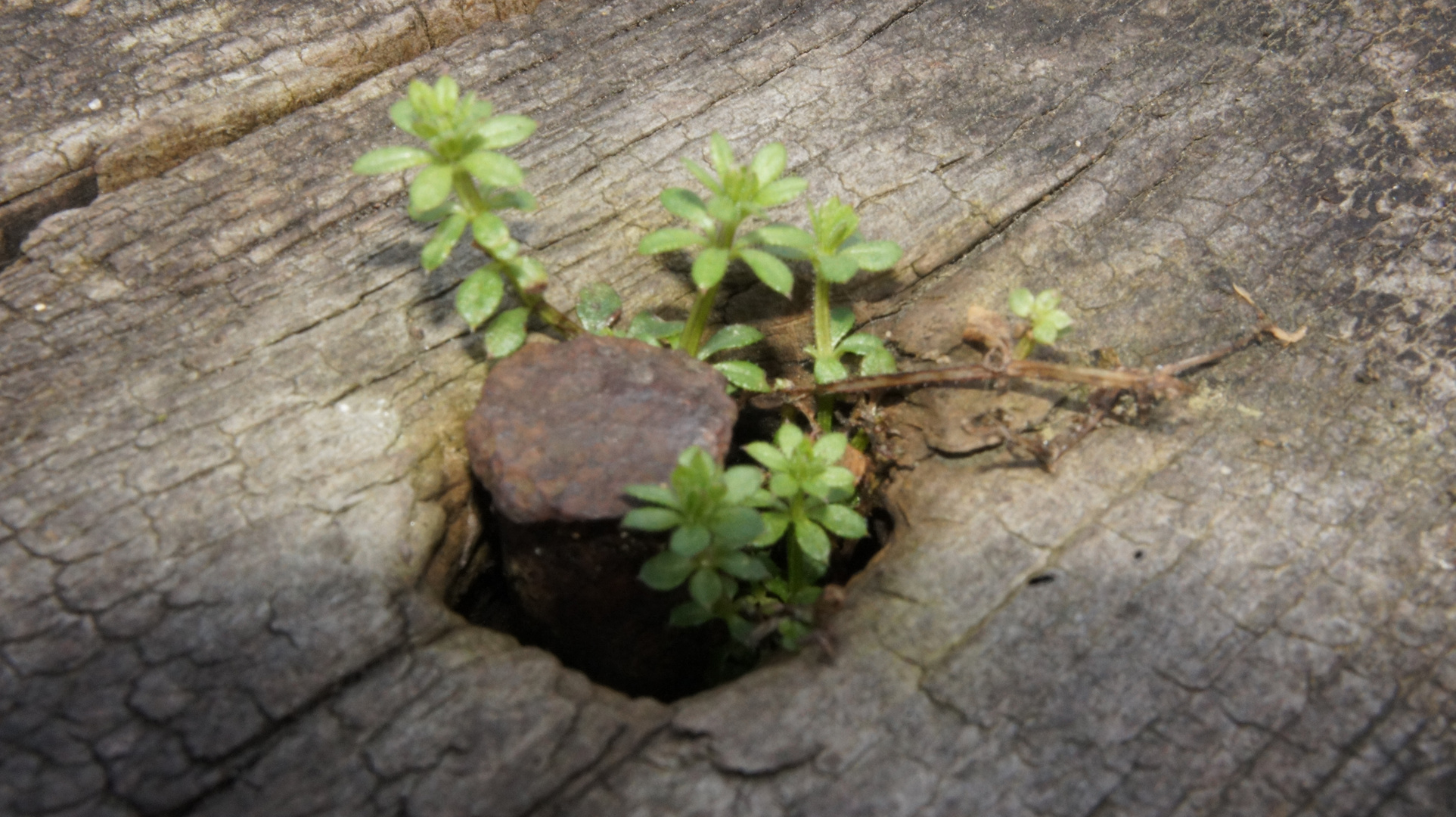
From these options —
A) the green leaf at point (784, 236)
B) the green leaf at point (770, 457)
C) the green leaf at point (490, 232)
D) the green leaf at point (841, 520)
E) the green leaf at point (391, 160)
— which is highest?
the green leaf at point (391, 160)

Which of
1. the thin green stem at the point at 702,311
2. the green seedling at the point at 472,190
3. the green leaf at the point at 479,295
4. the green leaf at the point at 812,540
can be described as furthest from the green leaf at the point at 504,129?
the green leaf at the point at 812,540

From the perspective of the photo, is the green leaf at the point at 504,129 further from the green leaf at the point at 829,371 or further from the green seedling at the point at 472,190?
the green leaf at the point at 829,371

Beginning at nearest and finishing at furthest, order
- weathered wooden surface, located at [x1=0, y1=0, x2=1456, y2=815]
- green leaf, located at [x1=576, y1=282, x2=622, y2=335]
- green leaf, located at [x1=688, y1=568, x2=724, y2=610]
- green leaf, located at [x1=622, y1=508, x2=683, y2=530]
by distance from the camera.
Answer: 1. weathered wooden surface, located at [x1=0, y1=0, x2=1456, y2=815]
2. green leaf, located at [x1=622, y1=508, x2=683, y2=530]
3. green leaf, located at [x1=688, y1=568, x2=724, y2=610]
4. green leaf, located at [x1=576, y1=282, x2=622, y2=335]

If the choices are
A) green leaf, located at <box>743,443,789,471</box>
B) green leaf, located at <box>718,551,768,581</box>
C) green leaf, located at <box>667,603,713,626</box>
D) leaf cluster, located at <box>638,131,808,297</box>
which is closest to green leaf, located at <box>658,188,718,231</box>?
leaf cluster, located at <box>638,131,808,297</box>

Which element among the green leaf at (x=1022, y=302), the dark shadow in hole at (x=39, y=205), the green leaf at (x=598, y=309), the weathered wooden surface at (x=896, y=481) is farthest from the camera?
the dark shadow in hole at (x=39, y=205)

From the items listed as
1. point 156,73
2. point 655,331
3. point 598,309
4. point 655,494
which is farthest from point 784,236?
point 156,73

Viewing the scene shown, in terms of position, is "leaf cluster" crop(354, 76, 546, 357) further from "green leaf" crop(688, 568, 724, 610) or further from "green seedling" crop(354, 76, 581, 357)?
"green leaf" crop(688, 568, 724, 610)

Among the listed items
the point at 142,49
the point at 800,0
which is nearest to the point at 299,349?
the point at 142,49

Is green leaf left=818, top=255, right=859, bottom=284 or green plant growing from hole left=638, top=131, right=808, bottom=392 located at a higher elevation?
green plant growing from hole left=638, top=131, right=808, bottom=392
